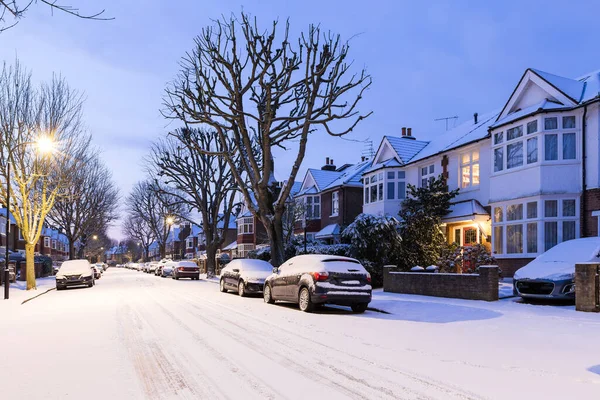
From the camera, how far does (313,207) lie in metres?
42.2

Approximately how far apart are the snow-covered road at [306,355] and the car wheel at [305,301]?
34 cm

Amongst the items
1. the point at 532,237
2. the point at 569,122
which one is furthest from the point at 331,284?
the point at 569,122

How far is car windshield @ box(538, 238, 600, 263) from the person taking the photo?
45.3 ft

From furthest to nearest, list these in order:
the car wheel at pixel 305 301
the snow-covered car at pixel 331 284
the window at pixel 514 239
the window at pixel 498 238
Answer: the window at pixel 498 238 → the window at pixel 514 239 → the car wheel at pixel 305 301 → the snow-covered car at pixel 331 284

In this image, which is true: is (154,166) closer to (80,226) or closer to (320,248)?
(80,226)

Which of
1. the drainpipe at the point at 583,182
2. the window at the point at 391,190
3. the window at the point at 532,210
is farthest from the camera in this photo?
the window at the point at 391,190

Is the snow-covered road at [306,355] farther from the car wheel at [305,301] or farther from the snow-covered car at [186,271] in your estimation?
the snow-covered car at [186,271]

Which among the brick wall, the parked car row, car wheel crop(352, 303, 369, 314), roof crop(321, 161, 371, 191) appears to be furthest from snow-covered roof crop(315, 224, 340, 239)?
car wheel crop(352, 303, 369, 314)

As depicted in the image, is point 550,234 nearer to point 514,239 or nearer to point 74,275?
point 514,239

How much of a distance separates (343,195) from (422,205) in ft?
43.9

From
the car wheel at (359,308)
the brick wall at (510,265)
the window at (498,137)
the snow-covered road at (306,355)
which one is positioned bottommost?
the car wheel at (359,308)

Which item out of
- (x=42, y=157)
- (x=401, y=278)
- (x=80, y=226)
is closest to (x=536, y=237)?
(x=401, y=278)

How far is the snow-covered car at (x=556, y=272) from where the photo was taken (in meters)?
13.4

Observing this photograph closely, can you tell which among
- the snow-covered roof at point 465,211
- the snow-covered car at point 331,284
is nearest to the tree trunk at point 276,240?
the snow-covered car at point 331,284
